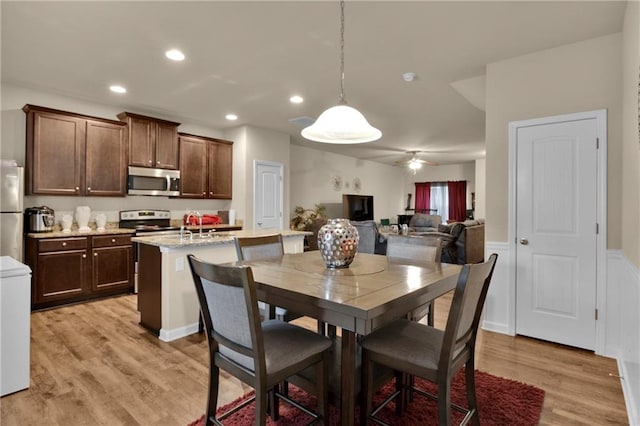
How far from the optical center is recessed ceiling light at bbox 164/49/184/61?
315cm

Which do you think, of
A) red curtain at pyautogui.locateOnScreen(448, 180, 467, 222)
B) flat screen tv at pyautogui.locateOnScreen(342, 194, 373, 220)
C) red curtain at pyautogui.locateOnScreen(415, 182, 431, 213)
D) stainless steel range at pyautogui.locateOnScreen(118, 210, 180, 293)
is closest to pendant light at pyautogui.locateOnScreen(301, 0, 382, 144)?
stainless steel range at pyautogui.locateOnScreen(118, 210, 180, 293)

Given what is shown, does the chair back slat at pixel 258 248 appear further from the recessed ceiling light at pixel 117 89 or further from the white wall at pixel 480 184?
the white wall at pixel 480 184

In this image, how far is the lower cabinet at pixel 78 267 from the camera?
3883 mm

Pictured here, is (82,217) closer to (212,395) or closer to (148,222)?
(148,222)

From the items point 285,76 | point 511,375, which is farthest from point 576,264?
point 285,76

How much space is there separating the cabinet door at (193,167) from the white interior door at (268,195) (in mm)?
886

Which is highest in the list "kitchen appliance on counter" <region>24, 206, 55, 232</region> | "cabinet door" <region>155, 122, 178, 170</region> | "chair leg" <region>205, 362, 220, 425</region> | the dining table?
"cabinet door" <region>155, 122, 178, 170</region>

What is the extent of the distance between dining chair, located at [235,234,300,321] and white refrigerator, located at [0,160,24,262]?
9.61 ft

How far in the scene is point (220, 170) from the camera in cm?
600

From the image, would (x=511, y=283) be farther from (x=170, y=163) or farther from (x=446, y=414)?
(x=170, y=163)

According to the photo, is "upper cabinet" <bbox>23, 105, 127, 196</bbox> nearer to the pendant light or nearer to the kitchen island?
the kitchen island

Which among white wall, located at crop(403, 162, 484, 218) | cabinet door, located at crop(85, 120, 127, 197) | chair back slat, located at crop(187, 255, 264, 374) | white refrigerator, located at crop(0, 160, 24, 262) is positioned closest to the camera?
chair back slat, located at crop(187, 255, 264, 374)

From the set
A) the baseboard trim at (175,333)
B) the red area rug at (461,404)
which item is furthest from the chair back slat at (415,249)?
the baseboard trim at (175,333)

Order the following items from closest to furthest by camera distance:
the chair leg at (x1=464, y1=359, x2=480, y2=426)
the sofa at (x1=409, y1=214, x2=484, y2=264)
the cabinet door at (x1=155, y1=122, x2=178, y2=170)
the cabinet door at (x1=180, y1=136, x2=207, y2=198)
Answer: the chair leg at (x1=464, y1=359, x2=480, y2=426), the cabinet door at (x1=155, y1=122, x2=178, y2=170), the cabinet door at (x1=180, y1=136, x2=207, y2=198), the sofa at (x1=409, y1=214, x2=484, y2=264)
